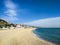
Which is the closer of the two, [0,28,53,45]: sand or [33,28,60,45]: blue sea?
[0,28,53,45]: sand

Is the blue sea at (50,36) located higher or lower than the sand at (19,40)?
lower

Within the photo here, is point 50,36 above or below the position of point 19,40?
below

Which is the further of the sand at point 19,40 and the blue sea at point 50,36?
the blue sea at point 50,36

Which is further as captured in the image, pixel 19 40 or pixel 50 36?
pixel 50 36

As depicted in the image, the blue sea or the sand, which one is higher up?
the sand
